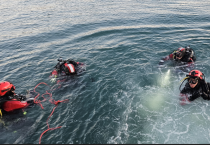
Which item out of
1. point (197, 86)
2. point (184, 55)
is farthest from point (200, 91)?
point (184, 55)

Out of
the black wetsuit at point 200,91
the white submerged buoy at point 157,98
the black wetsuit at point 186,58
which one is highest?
the black wetsuit at point 186,58

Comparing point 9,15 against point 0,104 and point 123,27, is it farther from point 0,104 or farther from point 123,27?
point 0,104

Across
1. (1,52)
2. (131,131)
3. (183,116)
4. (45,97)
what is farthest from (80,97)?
(1,52)

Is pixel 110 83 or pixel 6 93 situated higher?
pixel 6 93

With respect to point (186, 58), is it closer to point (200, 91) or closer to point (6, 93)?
point (200, 91)

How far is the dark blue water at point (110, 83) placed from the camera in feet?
19.4

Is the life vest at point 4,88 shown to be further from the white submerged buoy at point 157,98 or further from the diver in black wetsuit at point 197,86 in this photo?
the diver in black wetsuit at point 197,86

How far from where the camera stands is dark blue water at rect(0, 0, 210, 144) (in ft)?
19.4

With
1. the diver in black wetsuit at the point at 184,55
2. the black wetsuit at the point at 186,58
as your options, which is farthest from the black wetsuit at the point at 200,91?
the black wetsuit at the point at 186,58

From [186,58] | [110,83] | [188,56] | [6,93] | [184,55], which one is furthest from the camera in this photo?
[184,55]

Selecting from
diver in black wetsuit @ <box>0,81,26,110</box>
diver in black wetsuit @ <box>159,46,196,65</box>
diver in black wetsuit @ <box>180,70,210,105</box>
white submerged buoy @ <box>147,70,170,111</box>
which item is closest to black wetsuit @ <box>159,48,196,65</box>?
diver in black wetsuit @ <box>159,46,196,65</box>

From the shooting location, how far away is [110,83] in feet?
28.9

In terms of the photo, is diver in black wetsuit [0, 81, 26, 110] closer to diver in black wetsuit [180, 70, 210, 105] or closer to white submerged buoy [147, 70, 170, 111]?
white submerged buoy [147, 70, 170, 111]

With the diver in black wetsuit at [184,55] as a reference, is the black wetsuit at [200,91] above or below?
below
